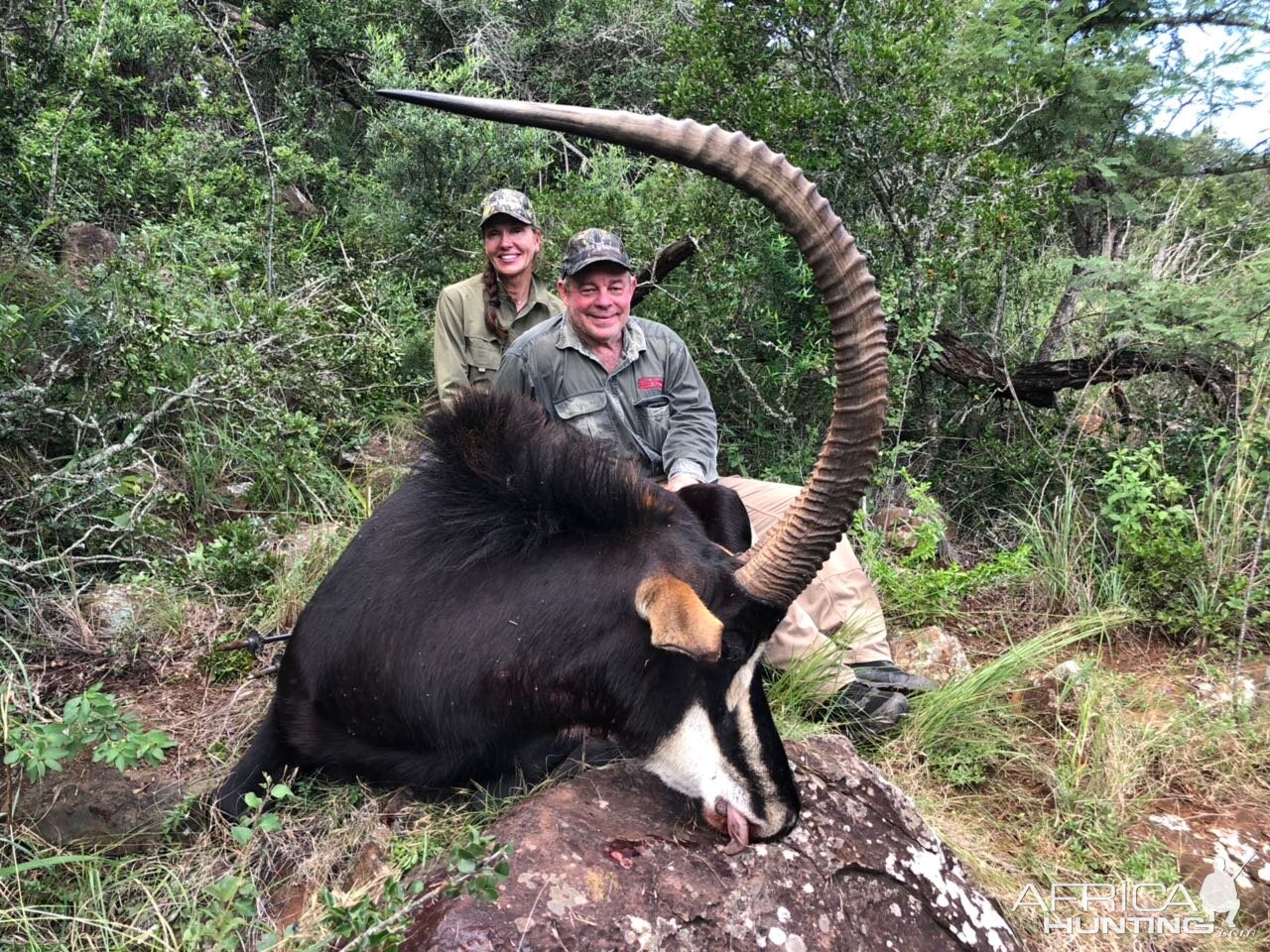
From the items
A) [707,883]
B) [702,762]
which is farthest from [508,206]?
[707,883]

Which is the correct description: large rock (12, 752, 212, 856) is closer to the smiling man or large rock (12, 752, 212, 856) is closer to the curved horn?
the curved horn

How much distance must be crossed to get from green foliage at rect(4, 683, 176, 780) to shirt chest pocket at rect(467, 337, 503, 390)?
151 inches

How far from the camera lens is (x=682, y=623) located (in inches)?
88.3

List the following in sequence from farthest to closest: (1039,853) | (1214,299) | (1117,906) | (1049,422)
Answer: (1049,422) → (1214,299) → (1039,853) → (1117,906)

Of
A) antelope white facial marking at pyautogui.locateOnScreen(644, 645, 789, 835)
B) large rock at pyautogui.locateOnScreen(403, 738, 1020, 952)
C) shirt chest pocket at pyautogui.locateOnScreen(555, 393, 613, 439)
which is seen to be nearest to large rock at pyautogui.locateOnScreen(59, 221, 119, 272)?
shirt chest pocket at pyautogui.locateOnScreen(555, 393, 613, 439)

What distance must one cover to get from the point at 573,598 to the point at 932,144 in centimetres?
434

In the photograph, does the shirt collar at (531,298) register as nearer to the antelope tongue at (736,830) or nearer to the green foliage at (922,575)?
the green foliage at (922,575)

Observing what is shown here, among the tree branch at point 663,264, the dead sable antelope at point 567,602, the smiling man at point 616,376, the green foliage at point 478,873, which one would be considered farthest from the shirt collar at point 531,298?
the green foliage at point 478,873

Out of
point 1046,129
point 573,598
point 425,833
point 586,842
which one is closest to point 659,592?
point 573,598

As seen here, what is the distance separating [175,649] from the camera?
3986mm

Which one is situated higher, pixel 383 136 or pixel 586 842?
pixel 383 136

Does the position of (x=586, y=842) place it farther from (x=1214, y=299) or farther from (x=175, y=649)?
(x=1214, y=299)

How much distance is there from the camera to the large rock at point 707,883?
2.17 metres

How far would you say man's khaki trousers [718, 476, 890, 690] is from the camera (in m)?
4.11
